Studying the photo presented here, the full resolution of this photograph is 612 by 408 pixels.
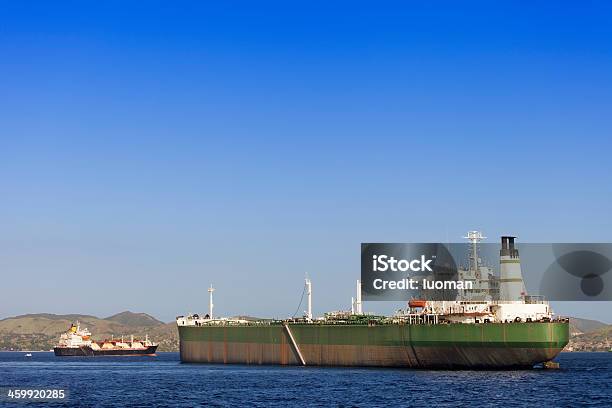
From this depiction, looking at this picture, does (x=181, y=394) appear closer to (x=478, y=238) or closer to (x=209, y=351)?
(x=478, y=238)

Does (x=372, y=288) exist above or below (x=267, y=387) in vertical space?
above

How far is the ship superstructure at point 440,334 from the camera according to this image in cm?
8538

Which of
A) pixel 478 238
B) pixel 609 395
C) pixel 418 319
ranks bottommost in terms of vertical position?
pixel 609 395

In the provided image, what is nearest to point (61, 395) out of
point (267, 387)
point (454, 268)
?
point (267, 387)

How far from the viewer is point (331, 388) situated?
76625 mm

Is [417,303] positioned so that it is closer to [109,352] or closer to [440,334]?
[440,334]

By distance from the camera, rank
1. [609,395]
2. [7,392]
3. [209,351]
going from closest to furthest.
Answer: [609,395] < [7,392] < [209,351]

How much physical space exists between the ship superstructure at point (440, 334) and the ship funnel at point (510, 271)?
0.10 m

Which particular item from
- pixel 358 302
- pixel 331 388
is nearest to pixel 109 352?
pixel 358 302

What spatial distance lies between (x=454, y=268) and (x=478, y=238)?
3.93 meters

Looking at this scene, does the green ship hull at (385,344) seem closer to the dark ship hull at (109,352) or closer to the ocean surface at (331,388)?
the ocean surface at (331,388)

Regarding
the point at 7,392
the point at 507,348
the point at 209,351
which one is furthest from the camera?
the point at 209,351

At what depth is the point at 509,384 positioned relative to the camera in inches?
3000

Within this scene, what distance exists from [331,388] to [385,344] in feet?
66.8
